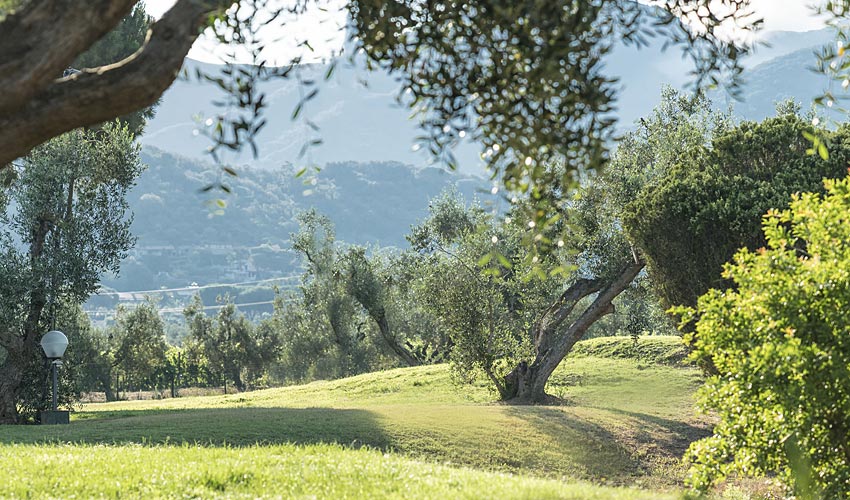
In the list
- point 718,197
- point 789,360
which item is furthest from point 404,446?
point 789,360

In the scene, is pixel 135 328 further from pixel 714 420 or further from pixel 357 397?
pixel 714 420

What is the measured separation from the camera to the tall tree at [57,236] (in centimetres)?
2370

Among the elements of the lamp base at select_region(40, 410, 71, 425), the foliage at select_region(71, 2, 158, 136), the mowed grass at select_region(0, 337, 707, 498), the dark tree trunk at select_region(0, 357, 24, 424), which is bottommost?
the mowed grass at select_region(0, 337, 707, 498)

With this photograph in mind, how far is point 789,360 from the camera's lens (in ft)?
30.6

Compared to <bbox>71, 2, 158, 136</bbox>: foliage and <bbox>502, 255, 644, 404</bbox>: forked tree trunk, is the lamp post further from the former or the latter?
<bbox>502, 255, 644, 404</bbox>: forked tree trunk

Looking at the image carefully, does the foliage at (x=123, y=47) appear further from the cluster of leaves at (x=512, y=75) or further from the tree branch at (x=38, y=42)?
the tree branch at (x=38, y=42)

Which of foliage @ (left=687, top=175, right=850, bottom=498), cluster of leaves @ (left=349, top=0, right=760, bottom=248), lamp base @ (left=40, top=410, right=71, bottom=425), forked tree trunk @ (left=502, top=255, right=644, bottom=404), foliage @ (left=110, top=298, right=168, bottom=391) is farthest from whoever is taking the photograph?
foliage @ (left=110, top=298, right=168, bottom=391)

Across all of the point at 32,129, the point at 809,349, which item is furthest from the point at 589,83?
the point at 809,349

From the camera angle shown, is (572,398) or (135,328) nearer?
(572,398)

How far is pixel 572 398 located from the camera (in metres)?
29.4

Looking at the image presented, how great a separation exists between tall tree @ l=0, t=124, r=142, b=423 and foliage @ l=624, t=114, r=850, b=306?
15313mm

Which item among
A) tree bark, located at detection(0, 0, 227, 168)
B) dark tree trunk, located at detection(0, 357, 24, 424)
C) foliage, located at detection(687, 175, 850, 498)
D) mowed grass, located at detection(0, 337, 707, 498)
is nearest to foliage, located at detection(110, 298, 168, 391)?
mowed grass, located at detection(0, 337, 707, 498)

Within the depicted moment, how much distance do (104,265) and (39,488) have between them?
1605 cm

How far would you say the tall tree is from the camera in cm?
2370
